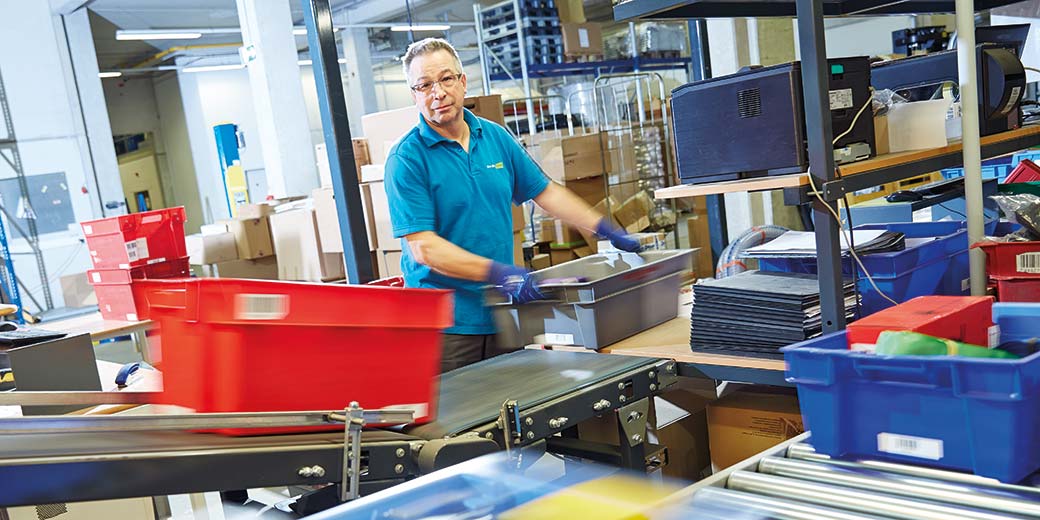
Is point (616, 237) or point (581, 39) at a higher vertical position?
point (581, 39)

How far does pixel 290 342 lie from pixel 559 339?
119cm

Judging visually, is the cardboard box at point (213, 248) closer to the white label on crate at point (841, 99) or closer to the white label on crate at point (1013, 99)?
the white label on crate at point (841, 99)

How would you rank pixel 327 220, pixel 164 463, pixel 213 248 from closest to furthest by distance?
pixel 164 463, pixel 327 220, pixel 213 248

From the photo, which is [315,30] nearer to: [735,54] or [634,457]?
[634,457]

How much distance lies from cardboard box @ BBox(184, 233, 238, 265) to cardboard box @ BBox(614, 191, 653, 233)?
3.15 meters

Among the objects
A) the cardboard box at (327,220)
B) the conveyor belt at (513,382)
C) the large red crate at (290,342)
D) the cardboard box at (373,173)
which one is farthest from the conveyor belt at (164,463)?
the cardboard box at (327,220)

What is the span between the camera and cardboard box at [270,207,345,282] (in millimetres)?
5734

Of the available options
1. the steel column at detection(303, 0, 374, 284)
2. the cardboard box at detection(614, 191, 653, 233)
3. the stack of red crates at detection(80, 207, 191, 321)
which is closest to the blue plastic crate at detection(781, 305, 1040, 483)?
the steel column at detection(303, 0, 374, 284)

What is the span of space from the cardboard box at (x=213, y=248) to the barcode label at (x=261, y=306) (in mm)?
5119

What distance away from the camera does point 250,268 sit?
21.2 feet

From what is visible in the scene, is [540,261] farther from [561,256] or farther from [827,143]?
[827,143]

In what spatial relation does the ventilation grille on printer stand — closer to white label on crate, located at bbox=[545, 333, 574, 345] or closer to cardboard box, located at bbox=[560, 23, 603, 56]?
white label on crate, located at bbox=[545, 333, 574, 345]

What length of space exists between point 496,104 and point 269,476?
377 cm

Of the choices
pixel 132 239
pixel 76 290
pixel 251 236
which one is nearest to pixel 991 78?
pixel 132 239
